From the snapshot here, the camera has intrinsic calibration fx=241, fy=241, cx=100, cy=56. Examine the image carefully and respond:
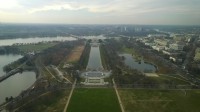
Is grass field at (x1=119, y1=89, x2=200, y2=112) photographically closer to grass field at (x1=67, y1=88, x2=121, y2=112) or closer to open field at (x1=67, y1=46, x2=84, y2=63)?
grass field at (x1=67, y1=88, x2=121, y2=112)

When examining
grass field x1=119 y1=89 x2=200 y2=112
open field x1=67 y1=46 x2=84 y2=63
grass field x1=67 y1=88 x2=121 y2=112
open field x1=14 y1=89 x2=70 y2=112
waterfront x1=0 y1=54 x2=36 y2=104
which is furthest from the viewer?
open field x1=67 y1=46 x2=84 y2=63

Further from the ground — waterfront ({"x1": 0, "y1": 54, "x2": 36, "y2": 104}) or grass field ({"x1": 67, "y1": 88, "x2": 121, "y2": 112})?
grass field ({"x1": 67, "y1": 88, "x2": 121, "y2": 112})

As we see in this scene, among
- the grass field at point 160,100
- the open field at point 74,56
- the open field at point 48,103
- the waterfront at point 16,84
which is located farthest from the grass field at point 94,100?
the open field at point 74,56

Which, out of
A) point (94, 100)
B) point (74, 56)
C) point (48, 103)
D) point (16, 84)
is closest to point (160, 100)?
point (94, 100)

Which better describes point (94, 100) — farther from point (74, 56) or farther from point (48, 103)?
point (74, 56)

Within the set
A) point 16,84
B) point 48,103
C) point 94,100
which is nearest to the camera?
point 48,103

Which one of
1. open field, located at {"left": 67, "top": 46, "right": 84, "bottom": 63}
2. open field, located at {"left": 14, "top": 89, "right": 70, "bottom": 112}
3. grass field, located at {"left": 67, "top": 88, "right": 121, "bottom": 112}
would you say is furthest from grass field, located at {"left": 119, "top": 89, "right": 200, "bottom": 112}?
open field, located at {"left": 67, "top": 46, "right": 84, "bottom": 63}

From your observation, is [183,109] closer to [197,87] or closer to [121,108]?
[121,108]
